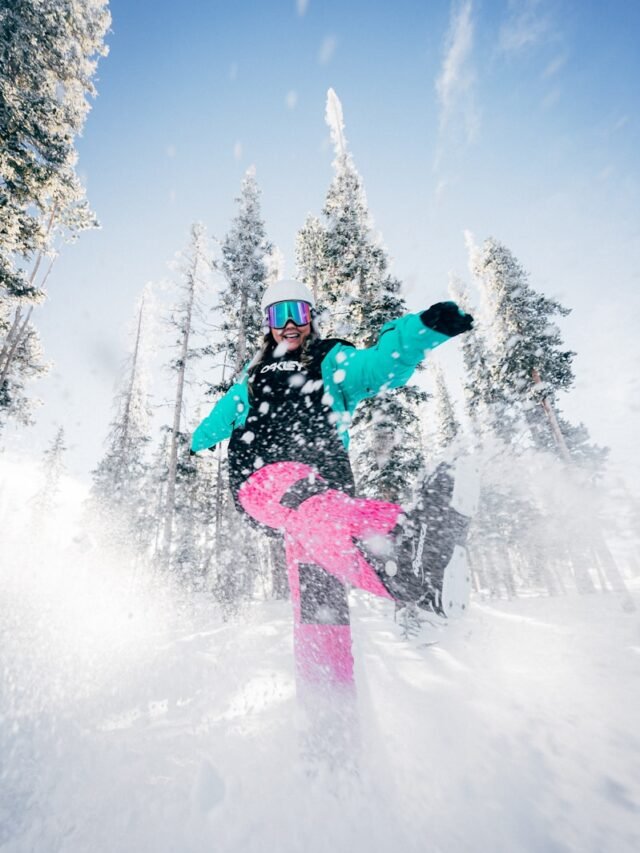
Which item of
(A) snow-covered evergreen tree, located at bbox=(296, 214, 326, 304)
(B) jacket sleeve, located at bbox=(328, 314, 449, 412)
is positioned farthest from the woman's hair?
(A) snow-covered evergreen tree, located at bbox=(296, 214, 326, 304)

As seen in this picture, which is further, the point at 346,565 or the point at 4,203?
the point at 4,203

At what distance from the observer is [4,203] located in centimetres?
802

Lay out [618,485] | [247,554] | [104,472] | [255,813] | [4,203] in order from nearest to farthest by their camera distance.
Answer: [255,813], [4,203], [618,485], [247,554], [104,472]

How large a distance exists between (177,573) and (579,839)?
1292 cm

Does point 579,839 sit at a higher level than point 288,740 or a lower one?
lower

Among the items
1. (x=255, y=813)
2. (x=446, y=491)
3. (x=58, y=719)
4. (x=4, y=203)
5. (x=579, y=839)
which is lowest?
(x=579, y=839)

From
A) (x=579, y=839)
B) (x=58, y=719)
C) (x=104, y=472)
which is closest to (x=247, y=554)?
(x=58, y=719)

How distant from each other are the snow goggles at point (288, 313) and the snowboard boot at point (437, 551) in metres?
1.68

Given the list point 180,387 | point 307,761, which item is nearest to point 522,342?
point 180,387

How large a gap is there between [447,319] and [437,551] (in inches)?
54.4

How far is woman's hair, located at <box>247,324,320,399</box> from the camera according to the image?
8.96 feet

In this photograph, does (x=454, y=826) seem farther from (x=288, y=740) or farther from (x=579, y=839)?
(x=288, y=740)

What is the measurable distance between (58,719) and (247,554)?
32.2ft

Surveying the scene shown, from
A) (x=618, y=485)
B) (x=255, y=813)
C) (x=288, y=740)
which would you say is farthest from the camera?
(x=618, y=485)
